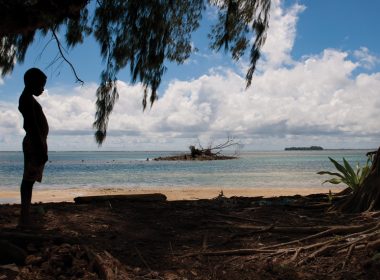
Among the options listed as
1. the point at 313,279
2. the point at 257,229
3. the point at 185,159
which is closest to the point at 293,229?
the point at 257,229

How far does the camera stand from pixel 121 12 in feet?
20.2

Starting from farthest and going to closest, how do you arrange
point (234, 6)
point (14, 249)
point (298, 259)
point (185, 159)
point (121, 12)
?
point (185, 159)
point (234, 6)
point (121, 12)
point (298, 259)
point (14, 249)

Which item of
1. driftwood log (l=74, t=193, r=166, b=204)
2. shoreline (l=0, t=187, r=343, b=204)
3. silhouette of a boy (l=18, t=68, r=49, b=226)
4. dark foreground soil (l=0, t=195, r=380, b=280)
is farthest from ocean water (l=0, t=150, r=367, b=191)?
silhouette of a boy (l=18, t=68, r=49, b=226)

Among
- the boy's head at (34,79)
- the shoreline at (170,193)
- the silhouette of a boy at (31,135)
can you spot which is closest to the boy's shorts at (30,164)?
the silhouette of a boy at (31,135)

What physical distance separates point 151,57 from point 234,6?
1.45 metres

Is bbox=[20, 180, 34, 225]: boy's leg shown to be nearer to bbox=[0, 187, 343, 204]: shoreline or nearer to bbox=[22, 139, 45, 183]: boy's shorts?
bbox=[22, 139, 45, 183]: boy's shorts

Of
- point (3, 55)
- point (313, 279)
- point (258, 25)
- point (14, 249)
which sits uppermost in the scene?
point (258, 25)

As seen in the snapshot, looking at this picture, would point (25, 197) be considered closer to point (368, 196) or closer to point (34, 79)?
point (34, 79)

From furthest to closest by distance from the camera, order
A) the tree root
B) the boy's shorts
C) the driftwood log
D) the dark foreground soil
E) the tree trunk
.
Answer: the driftwood log < the tree trunk < the boy's shorts < the tree root < the dark foreground soil

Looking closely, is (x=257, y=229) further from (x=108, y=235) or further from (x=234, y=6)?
(x=234, y=6)

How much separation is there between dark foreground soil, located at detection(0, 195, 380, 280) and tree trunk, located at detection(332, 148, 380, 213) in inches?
Answer: 10.4

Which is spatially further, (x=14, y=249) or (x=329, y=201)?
(x=329, y=201)

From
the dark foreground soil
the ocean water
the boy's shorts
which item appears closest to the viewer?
the dark foreground soil

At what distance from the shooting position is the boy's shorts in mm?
4621
